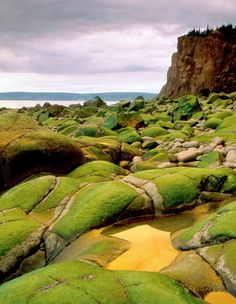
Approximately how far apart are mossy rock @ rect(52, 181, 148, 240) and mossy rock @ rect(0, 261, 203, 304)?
3.09 metres

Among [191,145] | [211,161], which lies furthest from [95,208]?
[191,145]

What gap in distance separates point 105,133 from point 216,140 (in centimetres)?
763

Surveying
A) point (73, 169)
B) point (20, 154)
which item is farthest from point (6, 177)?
point (73, 169)

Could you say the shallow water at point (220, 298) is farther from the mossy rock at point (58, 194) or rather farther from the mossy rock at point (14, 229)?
the mossy rock at point (58, 194)

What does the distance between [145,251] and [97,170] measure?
662cm

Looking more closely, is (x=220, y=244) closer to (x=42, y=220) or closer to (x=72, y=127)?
(x=42, y=220)

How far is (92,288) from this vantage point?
7.27 meters

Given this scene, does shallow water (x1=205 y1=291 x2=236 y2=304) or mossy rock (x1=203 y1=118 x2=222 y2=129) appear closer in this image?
shallow water (x1=205 y1=291 x2=236 y2=304)

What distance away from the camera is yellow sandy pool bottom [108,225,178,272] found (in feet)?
30.0

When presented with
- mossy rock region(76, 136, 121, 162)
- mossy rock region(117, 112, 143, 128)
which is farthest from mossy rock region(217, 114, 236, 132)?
mossy rock region(76, 136, 121, 162)

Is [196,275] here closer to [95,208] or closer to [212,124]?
[95,208]

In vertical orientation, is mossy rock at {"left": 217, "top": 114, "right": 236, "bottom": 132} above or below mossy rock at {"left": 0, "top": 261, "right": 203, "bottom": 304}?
above

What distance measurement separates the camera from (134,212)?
12.2m

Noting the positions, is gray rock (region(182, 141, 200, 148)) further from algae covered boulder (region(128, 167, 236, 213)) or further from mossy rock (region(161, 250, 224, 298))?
mossy rock (region(161, 250, 224, 298))
